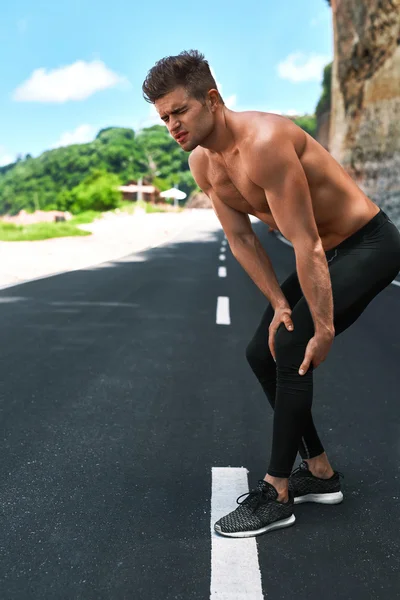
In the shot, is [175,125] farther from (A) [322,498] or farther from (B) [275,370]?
(A) [322,498]

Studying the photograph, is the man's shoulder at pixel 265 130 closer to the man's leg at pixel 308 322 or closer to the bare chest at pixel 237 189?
the bare chest at pixel 237 189

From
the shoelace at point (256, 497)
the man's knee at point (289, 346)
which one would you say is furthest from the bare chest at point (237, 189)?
the shoelace at point (256, 497)

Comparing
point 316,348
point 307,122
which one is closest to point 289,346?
point 316,348

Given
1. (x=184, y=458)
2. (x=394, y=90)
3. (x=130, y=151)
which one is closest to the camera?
(x=184, y=458)

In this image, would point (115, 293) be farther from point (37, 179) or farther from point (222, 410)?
point (37, 179)

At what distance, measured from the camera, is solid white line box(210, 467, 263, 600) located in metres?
2.14

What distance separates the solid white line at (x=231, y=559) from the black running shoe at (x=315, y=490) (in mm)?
224

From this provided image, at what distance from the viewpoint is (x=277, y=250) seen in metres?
21.7

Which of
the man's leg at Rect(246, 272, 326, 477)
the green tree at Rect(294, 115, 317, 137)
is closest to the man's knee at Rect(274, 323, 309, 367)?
the man's leg at Rect(246, 272, 326, 477)

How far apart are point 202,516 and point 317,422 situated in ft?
5.11

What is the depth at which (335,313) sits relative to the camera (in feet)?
8.68

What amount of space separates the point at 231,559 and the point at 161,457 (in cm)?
110

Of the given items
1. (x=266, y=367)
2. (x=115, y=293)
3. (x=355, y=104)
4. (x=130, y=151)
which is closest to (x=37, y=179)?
(x=130, y=151)

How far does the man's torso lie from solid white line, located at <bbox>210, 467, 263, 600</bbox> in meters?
1.17
